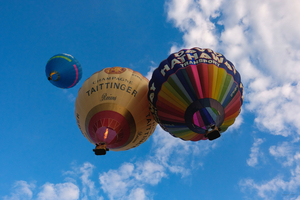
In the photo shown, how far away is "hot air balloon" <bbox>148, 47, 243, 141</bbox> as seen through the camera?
8195 millimetres

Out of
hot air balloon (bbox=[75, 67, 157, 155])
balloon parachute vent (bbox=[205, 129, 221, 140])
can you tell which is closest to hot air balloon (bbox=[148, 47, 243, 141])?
balloon parachute vent (bbox=[205, 129, 221, 140])

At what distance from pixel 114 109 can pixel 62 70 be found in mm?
5294

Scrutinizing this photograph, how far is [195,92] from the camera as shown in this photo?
27.2 feet

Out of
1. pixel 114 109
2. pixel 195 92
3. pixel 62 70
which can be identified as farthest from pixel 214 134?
pixel 62 70

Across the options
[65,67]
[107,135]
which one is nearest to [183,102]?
[107,135]

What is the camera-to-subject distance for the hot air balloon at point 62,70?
1240 cm

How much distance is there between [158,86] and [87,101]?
3815 mm

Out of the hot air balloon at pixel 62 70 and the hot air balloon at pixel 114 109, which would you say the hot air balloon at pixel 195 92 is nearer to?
the hot air balloon at pixel 114 109

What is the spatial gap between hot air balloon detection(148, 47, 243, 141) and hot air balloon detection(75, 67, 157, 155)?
3.83 ft

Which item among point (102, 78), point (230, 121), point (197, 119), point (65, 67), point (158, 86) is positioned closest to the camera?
point (197, 119)

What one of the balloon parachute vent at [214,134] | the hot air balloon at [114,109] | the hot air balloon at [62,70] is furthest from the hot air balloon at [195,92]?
the hot air balloon at [62,70]

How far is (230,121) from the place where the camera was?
32.4ft

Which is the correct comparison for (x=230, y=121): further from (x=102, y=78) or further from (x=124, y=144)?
(x=102, y=78)

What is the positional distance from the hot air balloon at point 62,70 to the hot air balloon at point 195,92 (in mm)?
6234
